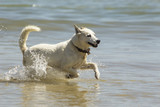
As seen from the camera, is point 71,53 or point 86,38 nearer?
point 86,38

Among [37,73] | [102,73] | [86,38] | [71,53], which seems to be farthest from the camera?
[102,73]

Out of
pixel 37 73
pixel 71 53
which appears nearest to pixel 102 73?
pixel 71 53

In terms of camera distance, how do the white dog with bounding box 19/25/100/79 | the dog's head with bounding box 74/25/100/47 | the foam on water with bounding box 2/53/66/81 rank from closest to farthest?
the dog's head with bounding box 74/25/100/47, the white dog with bounding box 19/25/100/79, the foam on water with bounding box 2/53/66/81

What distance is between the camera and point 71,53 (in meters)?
7.31

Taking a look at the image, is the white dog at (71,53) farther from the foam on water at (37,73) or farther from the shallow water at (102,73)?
the shallow water at (102,73)

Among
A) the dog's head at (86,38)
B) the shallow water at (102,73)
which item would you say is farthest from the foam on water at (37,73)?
the dog's head at (86,38)

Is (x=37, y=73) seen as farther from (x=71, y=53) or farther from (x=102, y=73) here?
(x=102, y=73)

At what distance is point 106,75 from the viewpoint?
8.18m

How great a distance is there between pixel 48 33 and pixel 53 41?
5.88 feet

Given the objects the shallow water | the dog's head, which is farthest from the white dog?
the shallow water

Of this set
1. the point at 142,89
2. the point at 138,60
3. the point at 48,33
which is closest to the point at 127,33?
the point at 48,33

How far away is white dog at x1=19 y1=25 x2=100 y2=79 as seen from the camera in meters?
7.15

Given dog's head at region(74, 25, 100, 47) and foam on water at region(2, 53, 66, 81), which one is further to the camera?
foam on water at region(2, 53, 66, 81)

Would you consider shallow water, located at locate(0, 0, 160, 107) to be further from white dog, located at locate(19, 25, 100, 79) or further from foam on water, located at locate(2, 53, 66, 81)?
white dog, located at locate(19, 25, 100, 79)
